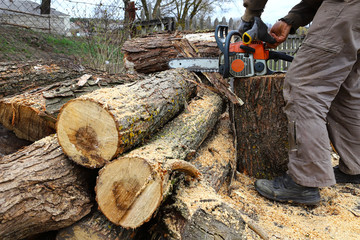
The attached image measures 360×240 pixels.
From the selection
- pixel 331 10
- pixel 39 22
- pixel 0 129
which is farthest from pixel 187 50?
pixel 39 22

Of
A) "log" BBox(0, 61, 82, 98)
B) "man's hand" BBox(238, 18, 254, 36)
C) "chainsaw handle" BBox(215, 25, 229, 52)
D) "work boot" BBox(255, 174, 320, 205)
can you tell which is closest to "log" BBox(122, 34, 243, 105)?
"chainsaw handle" BBox(215, 25, 229, 52)

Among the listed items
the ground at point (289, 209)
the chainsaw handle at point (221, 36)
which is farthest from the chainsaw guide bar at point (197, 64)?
the ground at point (289, 209)

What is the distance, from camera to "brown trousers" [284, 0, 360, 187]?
1.63 meters

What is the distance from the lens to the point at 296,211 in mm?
1820

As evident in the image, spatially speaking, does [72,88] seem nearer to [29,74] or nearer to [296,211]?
[29,74]

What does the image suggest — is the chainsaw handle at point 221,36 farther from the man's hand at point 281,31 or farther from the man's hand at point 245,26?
the man's hand at point 281,31

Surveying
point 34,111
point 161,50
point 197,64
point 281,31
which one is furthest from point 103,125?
point 161,50

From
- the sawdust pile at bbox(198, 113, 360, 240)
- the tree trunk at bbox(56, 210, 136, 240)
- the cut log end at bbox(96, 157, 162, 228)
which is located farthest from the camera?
the sawdust pile at bbox(198, 113, 360, 240)

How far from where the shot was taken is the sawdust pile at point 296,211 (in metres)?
1.53

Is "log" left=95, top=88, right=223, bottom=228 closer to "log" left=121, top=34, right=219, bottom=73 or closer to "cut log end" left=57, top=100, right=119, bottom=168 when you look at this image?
"cut log end" left=57, top=100, right=119, bottom=168

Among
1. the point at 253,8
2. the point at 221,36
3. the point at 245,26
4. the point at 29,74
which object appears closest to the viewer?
the point at 253,8

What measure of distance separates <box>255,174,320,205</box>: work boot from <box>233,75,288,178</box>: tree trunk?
276 millimetres

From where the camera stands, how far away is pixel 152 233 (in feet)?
4.55

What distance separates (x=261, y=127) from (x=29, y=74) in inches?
106
